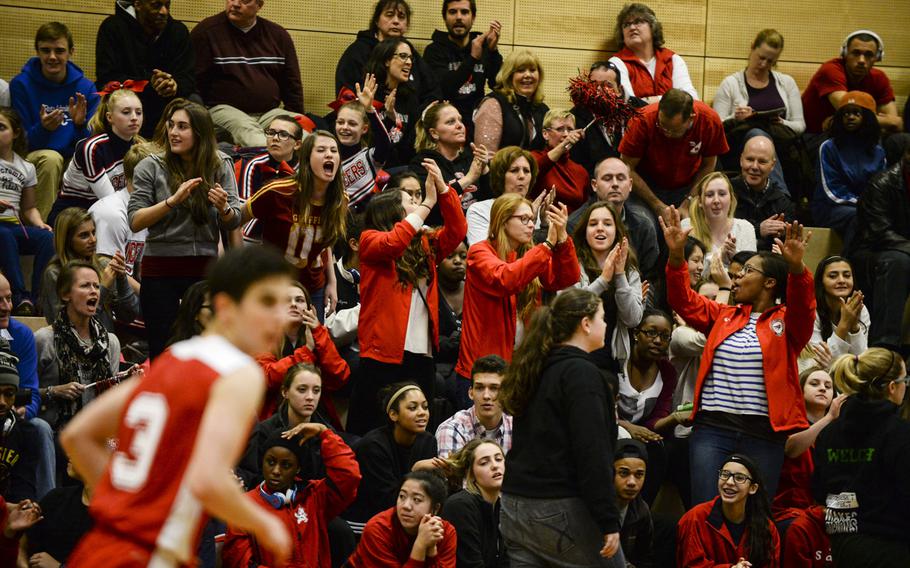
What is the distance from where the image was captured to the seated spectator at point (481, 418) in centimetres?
687

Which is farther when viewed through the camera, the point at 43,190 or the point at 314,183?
the point at 43,190

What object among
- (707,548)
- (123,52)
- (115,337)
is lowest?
(707,548)

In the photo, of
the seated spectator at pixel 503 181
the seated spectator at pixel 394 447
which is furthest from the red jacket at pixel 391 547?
the seated spectator at pixel 503 181

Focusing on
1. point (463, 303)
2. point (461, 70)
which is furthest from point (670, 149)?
point (463, 303)

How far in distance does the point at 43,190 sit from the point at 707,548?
5.28 metres

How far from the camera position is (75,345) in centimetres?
714

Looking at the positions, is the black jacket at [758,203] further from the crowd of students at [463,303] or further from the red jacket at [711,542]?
the red jacket at [711,542]

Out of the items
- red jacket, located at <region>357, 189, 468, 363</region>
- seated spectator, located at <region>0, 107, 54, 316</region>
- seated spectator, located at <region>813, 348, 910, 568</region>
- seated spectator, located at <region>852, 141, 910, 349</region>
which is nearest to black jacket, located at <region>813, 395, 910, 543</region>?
seated spectator, located at <region>813, 348, 910, 568</region>

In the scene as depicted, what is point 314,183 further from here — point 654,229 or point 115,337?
point 654,229

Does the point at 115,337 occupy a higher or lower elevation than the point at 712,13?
lower

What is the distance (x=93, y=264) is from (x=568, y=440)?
3900 mm

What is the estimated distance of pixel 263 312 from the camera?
10.8 ft

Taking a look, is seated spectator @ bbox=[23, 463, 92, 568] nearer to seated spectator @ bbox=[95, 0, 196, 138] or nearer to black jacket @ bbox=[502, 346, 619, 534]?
black jacket @ bbox=[502, 346, 619, 534]

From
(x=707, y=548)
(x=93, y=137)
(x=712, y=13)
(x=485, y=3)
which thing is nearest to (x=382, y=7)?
(x=485, y=3)
